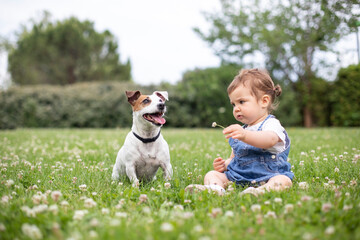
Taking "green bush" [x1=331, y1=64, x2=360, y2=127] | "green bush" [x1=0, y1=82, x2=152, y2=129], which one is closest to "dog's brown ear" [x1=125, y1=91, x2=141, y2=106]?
"green bush" [x1=0, y1=82, x2=152, y2=129]

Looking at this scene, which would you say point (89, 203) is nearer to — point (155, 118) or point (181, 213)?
point (181, 213)

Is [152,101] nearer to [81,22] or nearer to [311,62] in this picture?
[311,62]

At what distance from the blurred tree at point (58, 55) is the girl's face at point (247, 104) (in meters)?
32.2

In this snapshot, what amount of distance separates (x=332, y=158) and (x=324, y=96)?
1428 cm

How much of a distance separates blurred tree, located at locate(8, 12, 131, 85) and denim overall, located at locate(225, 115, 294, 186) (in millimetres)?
32251

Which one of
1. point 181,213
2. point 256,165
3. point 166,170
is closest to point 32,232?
point 181,213

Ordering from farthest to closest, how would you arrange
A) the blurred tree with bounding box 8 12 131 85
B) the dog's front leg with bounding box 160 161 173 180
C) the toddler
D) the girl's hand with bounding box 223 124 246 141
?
the blurred tree with bounding box 8 12 131 85, the dog's front leg with bounding box 160 161 173 180, the toddler, the girl's hand with bounding box 223 124 246 141

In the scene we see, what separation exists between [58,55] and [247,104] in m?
33.6

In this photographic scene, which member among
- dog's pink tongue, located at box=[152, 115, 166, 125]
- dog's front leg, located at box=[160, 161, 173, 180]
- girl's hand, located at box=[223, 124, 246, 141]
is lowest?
dog's front leg, located at box=[160, 161, 173, 180]

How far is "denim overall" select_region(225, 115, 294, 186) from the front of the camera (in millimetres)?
3221

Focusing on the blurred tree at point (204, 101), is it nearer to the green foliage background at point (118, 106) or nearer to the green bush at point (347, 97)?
the green foliage background at point (118, 106)

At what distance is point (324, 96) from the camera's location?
17.2m

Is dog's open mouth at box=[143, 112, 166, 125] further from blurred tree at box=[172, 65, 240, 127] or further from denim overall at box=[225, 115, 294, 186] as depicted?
blurred tree at box=[172, 65, 240, 127]

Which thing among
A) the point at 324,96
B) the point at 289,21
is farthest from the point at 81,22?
the point at 324,96
